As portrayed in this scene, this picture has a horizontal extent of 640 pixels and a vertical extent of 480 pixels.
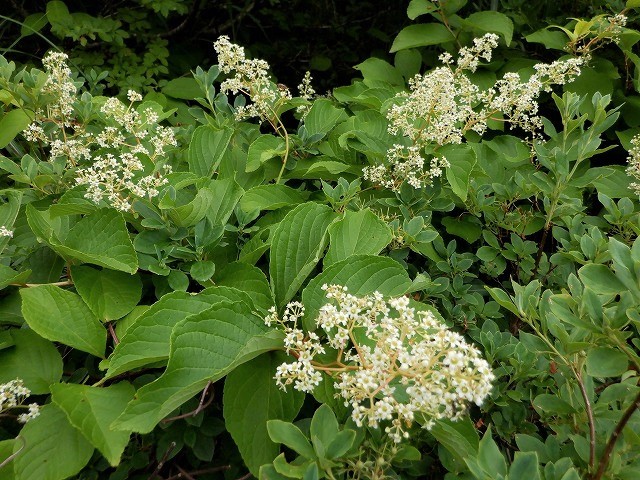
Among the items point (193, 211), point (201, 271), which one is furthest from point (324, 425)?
point (193, 211)

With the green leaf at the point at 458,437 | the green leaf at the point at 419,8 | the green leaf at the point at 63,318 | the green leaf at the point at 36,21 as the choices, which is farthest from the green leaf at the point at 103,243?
the green leaf at the point at 36,21

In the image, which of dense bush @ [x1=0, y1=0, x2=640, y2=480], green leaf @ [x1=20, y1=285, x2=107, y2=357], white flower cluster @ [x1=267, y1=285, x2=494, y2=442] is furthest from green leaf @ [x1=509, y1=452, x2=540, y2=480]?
green leaf @ [x1=20, y1=285, x2=107, y2=357]

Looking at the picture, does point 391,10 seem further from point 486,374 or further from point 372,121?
point 486,374

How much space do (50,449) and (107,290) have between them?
368 millimetres

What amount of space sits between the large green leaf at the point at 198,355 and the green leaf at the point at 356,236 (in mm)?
262

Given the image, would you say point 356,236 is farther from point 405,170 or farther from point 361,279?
point 405,170

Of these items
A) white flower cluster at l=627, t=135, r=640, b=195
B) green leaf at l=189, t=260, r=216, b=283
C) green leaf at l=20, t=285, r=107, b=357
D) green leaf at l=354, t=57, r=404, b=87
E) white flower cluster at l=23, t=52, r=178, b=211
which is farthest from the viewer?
green leaf at l=354, t=57, r=404, b=87

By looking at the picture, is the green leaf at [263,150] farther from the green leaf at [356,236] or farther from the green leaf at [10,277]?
the green leaf at [10,277]

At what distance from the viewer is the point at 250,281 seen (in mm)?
1215

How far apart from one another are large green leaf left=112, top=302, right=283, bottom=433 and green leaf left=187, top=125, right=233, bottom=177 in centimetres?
70

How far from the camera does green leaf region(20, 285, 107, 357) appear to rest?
1.09 m

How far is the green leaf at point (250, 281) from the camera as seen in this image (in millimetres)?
1185

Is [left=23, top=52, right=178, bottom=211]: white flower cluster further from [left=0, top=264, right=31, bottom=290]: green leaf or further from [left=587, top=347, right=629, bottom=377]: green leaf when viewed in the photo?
[left=587, top=347, right=629, bottom=377]: green leaf

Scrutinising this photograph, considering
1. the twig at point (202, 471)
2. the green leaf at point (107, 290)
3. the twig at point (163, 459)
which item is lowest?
the twig at point (202, 471)
